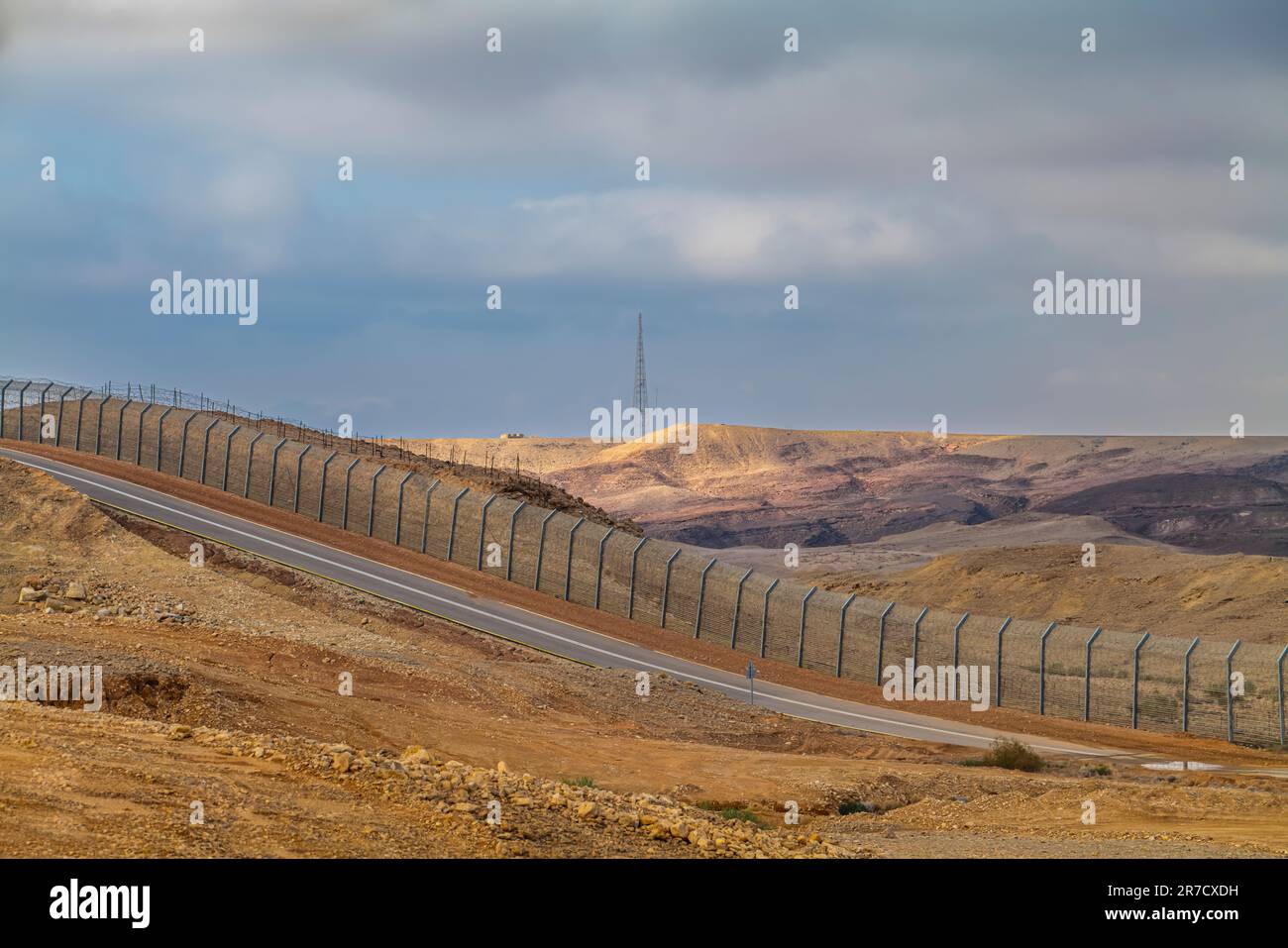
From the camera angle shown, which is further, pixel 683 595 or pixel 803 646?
pixel 683 595

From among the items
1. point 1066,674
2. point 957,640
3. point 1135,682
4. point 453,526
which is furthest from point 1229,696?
point 453,526

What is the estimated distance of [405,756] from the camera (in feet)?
61.6

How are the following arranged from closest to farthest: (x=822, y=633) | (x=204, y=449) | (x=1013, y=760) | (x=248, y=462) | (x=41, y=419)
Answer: (x=1013, y=760)
(x=822, y=633)
(x=248, y=462)
(x=204, y=449)
(x=41, y=419)

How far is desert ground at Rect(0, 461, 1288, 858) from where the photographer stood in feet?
43.2

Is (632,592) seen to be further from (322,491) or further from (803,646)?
(322,491)

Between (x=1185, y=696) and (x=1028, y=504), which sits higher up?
(x=1185, y=696)

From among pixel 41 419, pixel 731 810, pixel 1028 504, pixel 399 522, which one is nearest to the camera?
pixel 731 810

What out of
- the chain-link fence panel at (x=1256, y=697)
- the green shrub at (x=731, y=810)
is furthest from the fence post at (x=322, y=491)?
the chain-link fence panel at (x=1256, y=697)

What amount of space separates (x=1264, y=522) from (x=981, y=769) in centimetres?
11366

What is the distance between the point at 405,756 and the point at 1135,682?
107ft

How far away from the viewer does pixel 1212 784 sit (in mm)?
30203
